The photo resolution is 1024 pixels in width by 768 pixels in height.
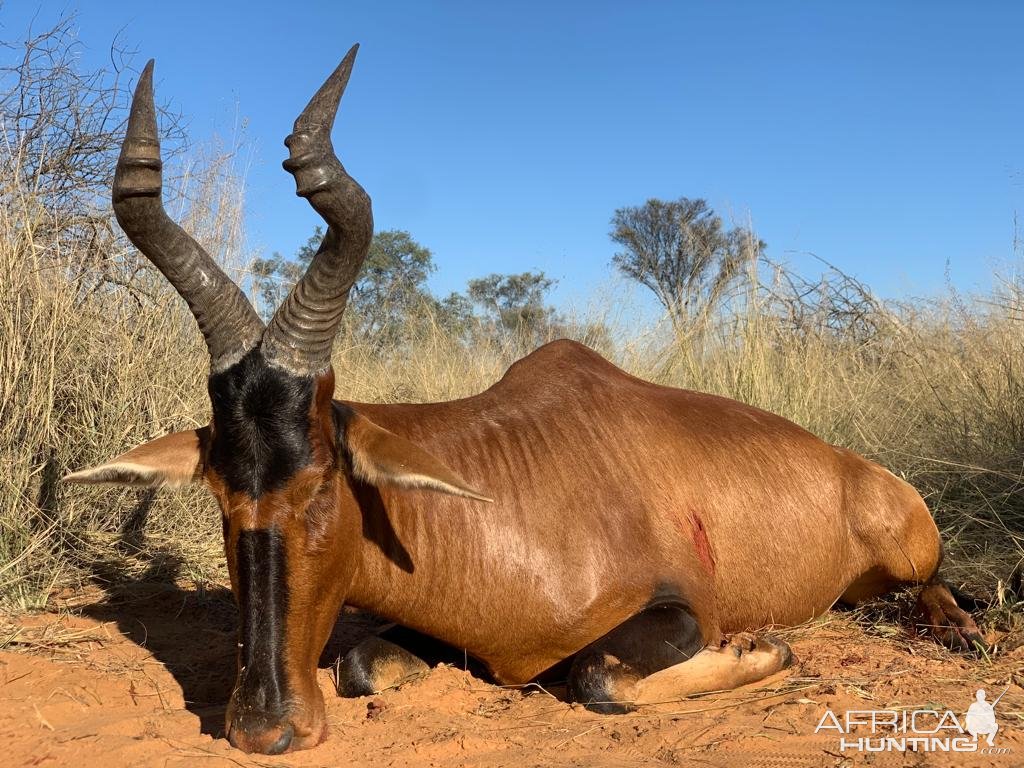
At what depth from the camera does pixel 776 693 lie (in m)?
4.02

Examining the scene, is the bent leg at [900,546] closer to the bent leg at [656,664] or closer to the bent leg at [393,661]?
the bent leg at [656,664]

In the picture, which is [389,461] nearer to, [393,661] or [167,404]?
[393,661]

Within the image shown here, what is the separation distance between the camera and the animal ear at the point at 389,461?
11.7ft

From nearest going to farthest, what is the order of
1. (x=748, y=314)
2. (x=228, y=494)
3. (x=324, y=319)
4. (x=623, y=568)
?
(x=228, y=494) < (x=324, y=319) < (x=623, y=568) < (x=748, y=314)

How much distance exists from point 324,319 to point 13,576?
9.90ft

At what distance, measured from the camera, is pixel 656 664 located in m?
4.00

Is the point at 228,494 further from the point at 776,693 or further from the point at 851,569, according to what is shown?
the point at 851,569

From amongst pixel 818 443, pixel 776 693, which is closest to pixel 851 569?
pixel 818 443

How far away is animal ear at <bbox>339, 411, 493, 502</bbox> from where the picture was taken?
11.7ft

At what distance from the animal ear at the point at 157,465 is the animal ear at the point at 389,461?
673 mm

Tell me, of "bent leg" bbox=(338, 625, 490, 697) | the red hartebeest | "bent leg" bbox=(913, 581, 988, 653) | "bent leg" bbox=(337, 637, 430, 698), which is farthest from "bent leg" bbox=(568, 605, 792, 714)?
"bent leg" bbox=(913, 581, 988, 653)

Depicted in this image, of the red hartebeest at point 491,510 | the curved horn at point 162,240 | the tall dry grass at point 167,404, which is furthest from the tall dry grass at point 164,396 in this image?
the curved horn at point 162,240

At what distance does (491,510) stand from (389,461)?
2.75 feet

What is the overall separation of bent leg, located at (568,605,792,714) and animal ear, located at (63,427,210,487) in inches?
72.1
